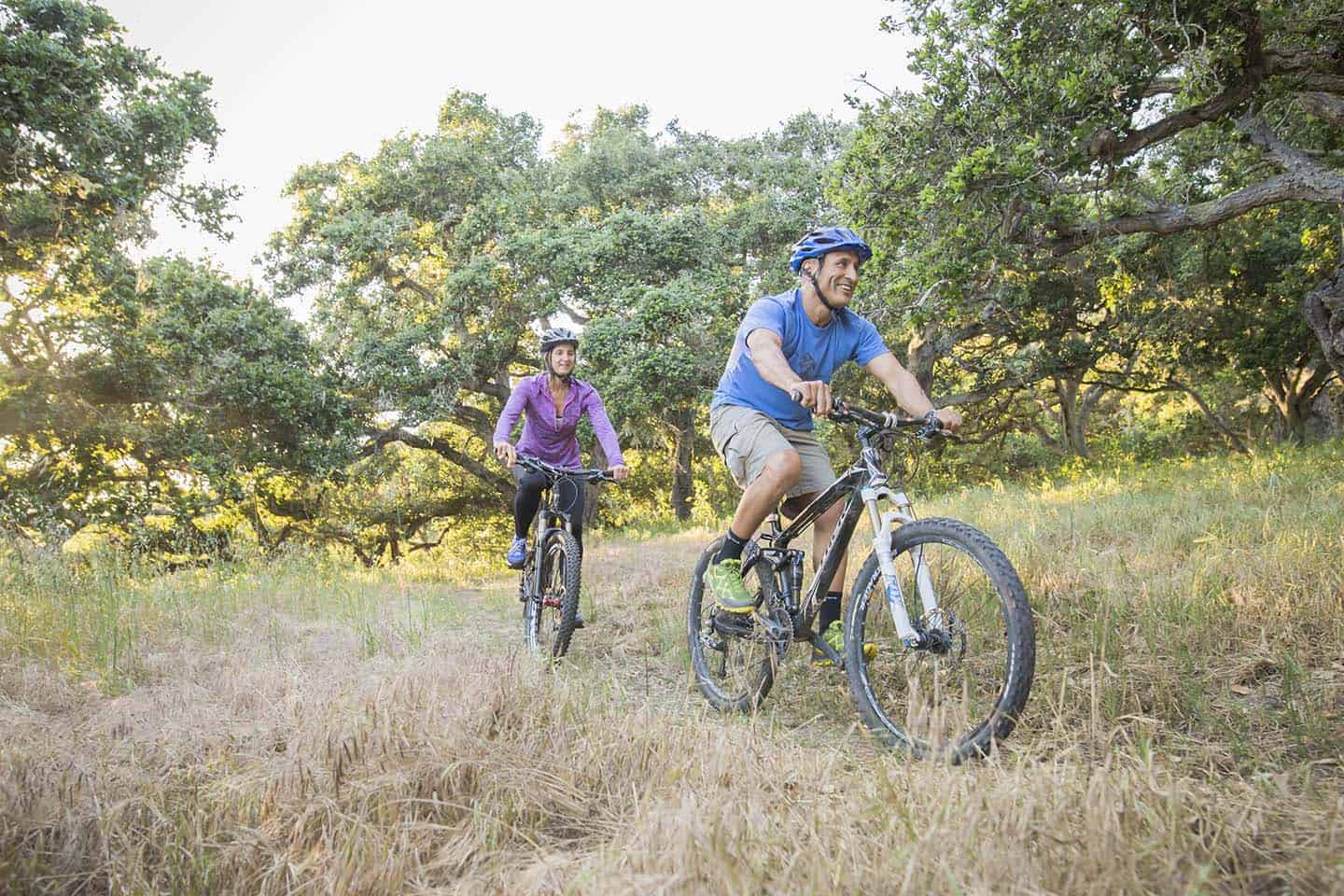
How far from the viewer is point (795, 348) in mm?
3936

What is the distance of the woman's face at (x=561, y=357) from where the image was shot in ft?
19.3

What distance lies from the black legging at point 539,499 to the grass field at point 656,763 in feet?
3.28

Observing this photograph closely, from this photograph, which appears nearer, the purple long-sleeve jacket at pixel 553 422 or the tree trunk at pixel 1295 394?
the purple long-sleeve jacket at pixel 553 422

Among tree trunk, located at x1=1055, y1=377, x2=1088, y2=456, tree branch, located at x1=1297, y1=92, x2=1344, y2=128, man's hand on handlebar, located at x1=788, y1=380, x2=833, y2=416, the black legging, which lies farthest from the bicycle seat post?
tree trunk, located at x1=1055, y1=377, x2=1088, y2=456

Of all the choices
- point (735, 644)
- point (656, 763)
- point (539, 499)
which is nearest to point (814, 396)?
point (656, 763)

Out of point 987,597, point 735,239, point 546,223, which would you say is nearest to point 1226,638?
point 987,597

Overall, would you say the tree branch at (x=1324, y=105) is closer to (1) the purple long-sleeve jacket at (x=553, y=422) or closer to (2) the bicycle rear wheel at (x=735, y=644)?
(1) the purple long-sleeve jacket at (x=553, y=422)

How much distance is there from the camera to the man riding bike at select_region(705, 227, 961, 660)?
145 inches

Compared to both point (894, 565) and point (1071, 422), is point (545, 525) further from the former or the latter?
point (1071, 422)

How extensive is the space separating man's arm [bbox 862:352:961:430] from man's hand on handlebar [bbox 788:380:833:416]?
1.49 ft

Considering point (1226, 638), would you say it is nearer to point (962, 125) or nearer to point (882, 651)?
point (882, 651)

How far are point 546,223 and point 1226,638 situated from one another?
16.0m

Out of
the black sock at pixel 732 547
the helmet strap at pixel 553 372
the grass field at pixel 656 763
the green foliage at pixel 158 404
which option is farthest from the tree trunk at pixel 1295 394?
the green foliage at pixel 158 404

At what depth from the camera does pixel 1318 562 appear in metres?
4.30
